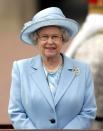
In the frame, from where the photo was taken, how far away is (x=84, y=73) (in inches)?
81.0

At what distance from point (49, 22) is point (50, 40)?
75 mm

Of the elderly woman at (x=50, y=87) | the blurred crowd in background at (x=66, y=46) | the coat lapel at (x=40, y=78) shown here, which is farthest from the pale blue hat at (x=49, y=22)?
the blurred crowd in background at (x=66, y=46)

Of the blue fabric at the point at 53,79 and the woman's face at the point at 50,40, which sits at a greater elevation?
the woman's face at the point at 50,40

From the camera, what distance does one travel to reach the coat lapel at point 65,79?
2004 millimetres

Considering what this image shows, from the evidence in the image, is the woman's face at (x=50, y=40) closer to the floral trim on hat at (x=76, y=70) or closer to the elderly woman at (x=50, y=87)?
the elderly woman at (x=50, y=87)

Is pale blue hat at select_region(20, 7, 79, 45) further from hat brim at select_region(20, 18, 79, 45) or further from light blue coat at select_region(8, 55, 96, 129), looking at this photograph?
light blue coat at select_region(8, 55, 96, 129)

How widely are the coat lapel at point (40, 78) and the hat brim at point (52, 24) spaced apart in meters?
→ 0.10

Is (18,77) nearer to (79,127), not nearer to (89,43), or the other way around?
(79,127)

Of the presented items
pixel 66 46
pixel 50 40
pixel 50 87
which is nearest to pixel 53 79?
pixel 50 87

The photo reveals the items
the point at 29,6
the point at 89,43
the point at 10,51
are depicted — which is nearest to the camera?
the point at 89,43

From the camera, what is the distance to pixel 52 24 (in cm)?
194

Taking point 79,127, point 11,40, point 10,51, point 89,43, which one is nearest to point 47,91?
point 79,127

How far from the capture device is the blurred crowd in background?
3.42m

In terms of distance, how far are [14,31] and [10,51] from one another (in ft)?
7.70
